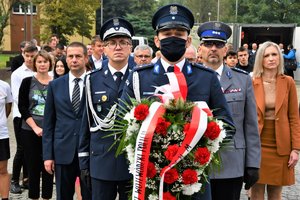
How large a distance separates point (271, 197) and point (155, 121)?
109 inches

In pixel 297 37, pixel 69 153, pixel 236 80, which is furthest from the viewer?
pixel 297 37

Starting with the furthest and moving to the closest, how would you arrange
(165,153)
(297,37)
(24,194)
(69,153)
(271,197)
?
(297,37)
(24,194)
(271,197)
(69,153)
(165,153)

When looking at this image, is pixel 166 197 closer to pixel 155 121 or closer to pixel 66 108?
pixel 155 121

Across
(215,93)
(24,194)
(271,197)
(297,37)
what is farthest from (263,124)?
(297,37)

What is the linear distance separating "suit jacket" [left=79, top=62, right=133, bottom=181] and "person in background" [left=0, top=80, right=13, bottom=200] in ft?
6.16

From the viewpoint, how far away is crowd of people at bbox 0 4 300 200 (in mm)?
3027

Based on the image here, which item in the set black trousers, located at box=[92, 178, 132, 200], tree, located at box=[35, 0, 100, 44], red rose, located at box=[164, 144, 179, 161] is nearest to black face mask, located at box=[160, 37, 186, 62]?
red rose, located at box=[164, 144, 179, 161]

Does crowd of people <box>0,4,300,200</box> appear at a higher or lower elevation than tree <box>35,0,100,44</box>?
lower

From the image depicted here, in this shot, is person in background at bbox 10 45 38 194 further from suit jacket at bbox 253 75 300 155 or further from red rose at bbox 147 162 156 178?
red rose at bbox 147 162 156 178

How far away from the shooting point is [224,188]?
148 inches

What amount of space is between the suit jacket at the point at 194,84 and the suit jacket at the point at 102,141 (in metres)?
0.63

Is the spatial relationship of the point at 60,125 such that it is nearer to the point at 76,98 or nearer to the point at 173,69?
the point at 76,98

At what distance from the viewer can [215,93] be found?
120 inches

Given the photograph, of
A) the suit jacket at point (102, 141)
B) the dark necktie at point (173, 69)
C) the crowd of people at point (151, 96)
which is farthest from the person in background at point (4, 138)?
the dark necktie at point (173, 69)
